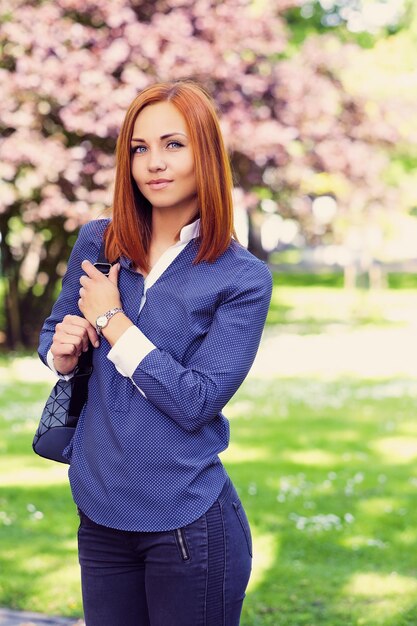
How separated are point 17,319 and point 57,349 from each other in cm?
1208

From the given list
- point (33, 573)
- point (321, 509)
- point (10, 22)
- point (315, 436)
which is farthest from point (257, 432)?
point (10, 22)

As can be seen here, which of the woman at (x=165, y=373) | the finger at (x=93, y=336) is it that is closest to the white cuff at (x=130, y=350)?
the woman at (x=165, y=373)

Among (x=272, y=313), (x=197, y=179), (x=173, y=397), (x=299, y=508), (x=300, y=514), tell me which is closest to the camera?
(x=173, y=397)

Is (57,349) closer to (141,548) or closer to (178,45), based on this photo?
(141,548)

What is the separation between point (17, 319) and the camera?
14086 mm

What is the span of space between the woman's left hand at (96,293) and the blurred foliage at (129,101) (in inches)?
379

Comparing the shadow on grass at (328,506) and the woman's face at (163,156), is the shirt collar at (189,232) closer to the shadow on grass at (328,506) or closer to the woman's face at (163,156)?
the woman's face at (163,156)

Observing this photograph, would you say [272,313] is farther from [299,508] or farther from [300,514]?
[300,514]

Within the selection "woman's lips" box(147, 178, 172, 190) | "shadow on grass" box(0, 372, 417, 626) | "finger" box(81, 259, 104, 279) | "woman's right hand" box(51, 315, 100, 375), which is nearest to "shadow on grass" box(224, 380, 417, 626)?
"shadow on grass" box(0, 372, 417, 626)

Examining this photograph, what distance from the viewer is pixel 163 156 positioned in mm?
2195

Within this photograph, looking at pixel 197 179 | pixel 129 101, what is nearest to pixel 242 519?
pixel 197 179

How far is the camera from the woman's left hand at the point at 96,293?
218 centimetres

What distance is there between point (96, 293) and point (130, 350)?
0.58 ft

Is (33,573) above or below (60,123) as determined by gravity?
below
